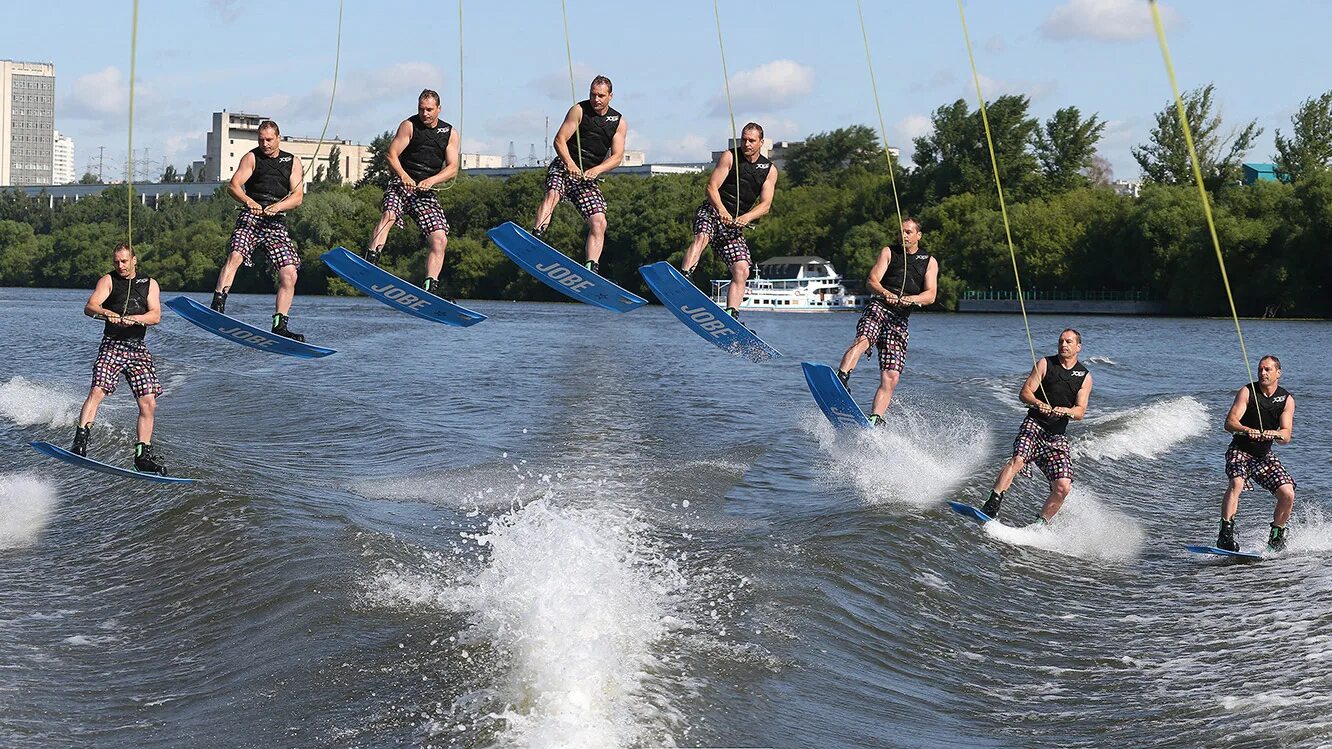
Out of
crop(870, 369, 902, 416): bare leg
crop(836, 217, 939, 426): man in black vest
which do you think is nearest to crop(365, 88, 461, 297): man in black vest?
crop(836, 217, 939, 426): man in black vest

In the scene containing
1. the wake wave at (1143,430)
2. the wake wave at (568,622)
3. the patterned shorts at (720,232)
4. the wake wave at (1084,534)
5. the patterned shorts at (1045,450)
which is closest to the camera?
the wake wave at (568,622)

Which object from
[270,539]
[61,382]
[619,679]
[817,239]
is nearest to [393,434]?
[270,539]

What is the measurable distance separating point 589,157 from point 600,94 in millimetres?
674

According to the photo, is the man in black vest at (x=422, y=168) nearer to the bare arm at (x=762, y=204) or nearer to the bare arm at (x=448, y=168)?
the bare arm at (x=448, y=168)

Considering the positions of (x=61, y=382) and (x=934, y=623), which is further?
(x=61, y=382)

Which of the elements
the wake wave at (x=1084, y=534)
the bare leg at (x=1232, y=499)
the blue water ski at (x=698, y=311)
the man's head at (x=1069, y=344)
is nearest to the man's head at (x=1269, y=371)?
the bare leg at (x=1232, y=499)

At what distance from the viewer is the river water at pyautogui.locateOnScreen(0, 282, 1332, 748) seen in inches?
333

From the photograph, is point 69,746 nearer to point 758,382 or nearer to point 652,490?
point 652,490

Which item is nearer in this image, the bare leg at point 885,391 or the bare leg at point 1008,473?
the bare leg at point 1008,473

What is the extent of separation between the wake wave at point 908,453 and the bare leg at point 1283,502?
11.5ft

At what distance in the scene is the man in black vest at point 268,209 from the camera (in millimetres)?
13133

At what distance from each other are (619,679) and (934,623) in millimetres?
3609

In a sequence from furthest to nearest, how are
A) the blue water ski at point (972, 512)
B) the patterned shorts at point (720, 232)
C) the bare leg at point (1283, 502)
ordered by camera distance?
1. the blue water ski at point (972, 512)
2. the patterned shorts at point (720, 232)
3. the bare leg at point (1283, 502)

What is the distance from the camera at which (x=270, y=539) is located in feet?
41.3
